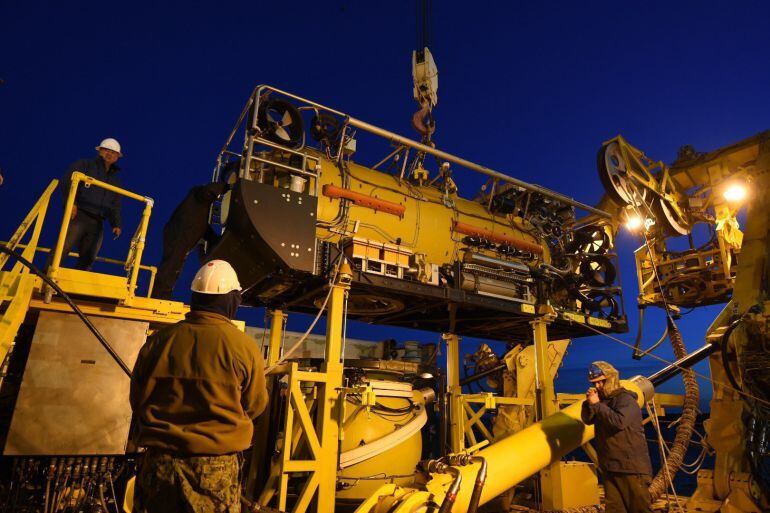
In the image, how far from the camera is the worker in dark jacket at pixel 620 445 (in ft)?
17.6

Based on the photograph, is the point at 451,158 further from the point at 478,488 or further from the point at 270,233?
the point at 478,488

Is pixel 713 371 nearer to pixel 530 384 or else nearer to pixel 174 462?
pixel 530 384

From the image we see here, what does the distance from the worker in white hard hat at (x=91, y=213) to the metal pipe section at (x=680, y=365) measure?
8014mm

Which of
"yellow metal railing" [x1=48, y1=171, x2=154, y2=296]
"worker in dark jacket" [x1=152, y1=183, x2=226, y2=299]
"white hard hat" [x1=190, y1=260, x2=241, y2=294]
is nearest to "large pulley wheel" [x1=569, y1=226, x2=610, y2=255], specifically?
"worker in dark jacket" [x1=152, y1=183, x2=226, y2=299]

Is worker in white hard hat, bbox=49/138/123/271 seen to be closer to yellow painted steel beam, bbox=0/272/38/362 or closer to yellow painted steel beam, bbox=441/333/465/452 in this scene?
yellow painted steel beam, bbox=0/272/38/362

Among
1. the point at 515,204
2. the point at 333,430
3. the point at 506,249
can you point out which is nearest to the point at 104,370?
the point at 333,430

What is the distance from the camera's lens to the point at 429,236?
8.41 m

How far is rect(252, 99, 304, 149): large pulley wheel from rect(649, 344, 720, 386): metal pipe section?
6211 mm

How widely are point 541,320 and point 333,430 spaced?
479cm

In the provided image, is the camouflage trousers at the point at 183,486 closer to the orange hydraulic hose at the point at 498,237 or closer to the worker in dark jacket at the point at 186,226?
the worker in dark jacket at the point at 186,226

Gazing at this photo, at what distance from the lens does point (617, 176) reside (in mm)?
9430

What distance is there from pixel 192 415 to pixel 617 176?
9067mm

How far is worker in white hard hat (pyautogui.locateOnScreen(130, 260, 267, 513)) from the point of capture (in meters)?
2.71

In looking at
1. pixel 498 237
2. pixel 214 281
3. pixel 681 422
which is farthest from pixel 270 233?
pixel 681 422
